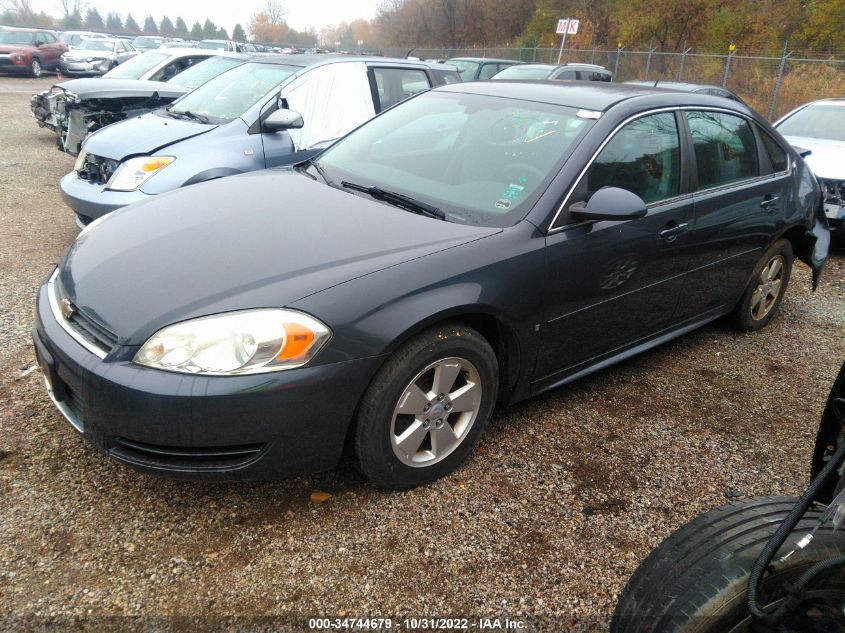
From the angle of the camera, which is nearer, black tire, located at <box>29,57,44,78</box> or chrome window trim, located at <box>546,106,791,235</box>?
chrome window trim, located at <box>546,106,791,235</box>

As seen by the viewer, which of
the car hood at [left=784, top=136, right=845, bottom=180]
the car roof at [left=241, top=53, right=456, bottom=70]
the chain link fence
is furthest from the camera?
the chain link fence

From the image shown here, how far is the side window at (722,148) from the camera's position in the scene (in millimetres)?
3627

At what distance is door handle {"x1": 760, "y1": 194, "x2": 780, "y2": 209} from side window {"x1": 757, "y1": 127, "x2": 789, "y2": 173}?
0.66 ft

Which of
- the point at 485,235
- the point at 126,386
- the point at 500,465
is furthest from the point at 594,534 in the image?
the point at 126,386

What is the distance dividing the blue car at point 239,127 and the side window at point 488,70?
7986 millimetres

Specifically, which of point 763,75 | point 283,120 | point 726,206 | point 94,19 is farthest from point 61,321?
point 94,19

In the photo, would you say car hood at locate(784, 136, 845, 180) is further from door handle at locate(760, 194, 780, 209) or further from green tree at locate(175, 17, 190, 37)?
green tree at locate(175, 17, 190, 37)

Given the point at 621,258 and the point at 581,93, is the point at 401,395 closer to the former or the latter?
the point at 621,258

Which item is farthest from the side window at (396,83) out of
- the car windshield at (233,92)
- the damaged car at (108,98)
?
the damaged car at (108,98)

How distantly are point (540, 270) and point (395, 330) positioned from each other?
0.82 meters

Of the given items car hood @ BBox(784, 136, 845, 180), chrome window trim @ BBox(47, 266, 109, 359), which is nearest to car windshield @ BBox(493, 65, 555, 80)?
car hood @ BBox(784, 136, 845, 180)

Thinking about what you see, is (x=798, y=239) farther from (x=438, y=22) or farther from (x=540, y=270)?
(x=438, y=22)

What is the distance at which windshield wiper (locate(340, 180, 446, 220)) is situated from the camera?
2.88m

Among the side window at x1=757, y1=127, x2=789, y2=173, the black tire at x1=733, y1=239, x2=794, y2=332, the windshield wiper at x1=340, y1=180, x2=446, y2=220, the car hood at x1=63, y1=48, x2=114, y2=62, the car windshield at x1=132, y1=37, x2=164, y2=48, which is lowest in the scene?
the black tire at x1=733, y1=239, x2=794, y2=332
